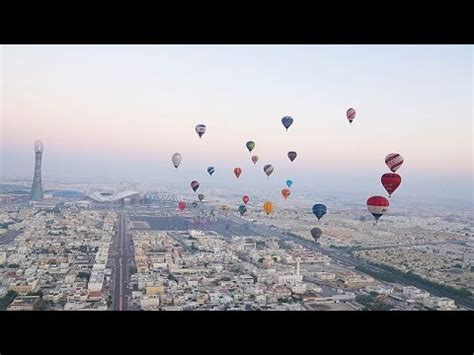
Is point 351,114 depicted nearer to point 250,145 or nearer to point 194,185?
point 250,145

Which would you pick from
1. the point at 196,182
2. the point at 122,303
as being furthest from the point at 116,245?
the point at 122,303

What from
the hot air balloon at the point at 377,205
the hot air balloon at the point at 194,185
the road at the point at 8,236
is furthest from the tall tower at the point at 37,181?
the hot air balloon at the point at 377,205

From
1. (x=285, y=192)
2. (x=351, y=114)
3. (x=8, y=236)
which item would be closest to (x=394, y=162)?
(x=351, y=114)

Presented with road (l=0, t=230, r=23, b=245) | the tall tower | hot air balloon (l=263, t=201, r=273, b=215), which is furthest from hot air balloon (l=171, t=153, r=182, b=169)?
road (l=0, t=230, r=23, b=245)
